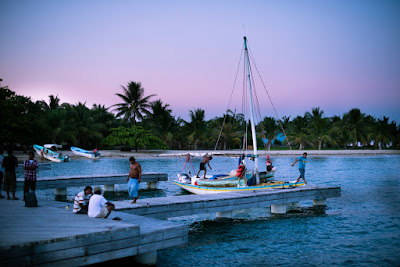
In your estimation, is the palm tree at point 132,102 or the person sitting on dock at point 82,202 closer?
the person sitting on dock at point 82,202

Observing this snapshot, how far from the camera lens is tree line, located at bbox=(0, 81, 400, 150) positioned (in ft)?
208

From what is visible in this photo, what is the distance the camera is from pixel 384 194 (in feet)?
82.3

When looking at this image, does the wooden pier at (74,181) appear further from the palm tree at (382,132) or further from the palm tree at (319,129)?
the palm tree at (382,132)

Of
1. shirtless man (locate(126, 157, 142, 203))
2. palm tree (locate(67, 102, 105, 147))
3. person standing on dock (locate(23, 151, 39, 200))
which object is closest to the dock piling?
shirtless man (locate(126, 157, 142, 203))

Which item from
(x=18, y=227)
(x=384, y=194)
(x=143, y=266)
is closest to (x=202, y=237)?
(x=143, y=266)

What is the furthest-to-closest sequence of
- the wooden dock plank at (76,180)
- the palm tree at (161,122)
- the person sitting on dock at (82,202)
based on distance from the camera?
1. the palm tree at (161,122)
2. the wooden dock plank at (76,180)
3. the person sitting on dock at (82,202)

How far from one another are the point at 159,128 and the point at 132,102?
7421mm

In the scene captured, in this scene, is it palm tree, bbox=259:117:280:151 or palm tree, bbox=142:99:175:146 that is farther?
palm tree, bbox=259:117:280:151

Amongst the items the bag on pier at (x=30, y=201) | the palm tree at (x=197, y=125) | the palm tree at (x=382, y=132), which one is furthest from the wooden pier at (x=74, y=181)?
the palm tree at (x=382, y=132)

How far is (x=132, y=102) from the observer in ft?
247

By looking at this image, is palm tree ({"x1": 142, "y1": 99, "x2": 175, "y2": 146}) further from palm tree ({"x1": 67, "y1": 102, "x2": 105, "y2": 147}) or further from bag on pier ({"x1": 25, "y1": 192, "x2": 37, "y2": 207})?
bag on pier ({"x1": 25, "y1": 192, "x2": 37, "y2": 207})

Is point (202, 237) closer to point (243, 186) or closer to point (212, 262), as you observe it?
point (212, 262)

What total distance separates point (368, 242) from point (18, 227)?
11650 millimetres

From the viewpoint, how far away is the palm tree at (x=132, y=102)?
74.3 metres
